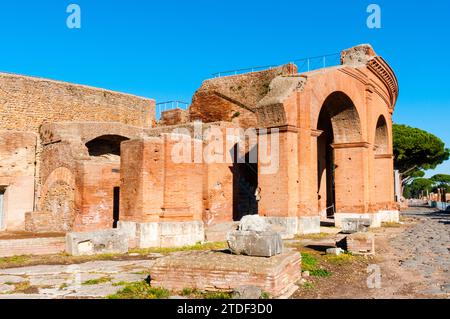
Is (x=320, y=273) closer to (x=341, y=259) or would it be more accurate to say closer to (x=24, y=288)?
(x=341, y=259)

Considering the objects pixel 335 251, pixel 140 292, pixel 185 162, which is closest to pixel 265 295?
pixel 140 292

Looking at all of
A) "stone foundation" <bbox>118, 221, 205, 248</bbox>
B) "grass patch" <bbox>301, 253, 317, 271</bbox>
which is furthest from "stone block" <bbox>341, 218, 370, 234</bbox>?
"stone foundation" <bbox>118, 221, 205, 248</bbox>

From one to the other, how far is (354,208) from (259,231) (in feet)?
41.2

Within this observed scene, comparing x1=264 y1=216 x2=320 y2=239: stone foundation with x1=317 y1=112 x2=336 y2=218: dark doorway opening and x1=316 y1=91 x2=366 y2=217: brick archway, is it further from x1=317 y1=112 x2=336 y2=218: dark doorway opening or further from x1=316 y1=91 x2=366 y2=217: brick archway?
x1=317 y1=112 x2=336 y2=218: dark doorway opening

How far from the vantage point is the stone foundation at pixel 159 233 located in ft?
Answer: 34.8

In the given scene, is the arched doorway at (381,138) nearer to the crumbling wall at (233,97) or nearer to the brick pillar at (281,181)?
the crumbling wall at (233,97)

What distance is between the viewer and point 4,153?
15.1 m

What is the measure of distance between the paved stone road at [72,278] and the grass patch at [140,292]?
0.59 feet

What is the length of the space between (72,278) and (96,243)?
Answer: 119 inches

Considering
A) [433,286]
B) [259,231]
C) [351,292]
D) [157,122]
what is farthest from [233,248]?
[157,122]

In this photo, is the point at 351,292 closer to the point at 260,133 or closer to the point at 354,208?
the point at 260,133

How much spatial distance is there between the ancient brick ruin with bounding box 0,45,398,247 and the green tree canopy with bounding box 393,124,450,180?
18.4 m

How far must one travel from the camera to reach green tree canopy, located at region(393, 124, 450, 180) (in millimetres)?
39094

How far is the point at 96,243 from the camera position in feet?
31.6
